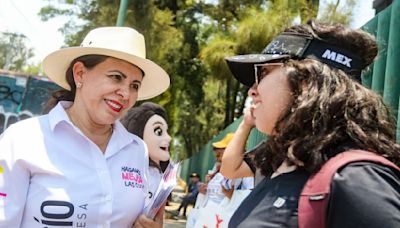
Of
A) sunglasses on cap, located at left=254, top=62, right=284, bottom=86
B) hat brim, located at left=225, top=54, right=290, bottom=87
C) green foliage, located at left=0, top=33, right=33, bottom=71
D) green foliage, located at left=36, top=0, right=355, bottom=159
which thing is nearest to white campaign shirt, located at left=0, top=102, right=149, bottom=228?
hat brim, located at left=225, top=54, right=290, bottom=87

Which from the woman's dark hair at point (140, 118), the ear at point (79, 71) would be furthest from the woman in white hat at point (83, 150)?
the woman's dark hair at point (140, 118)

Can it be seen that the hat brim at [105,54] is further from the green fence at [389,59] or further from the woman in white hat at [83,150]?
the green fence at [389,59]

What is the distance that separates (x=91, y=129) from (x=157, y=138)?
5.05 feet

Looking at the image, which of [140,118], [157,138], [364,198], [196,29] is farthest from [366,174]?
[196,29]

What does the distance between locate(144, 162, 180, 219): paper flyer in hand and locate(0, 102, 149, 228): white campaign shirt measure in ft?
0.17

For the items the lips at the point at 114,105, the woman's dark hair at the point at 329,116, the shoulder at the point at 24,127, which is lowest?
the shoulder at the point at 24,127

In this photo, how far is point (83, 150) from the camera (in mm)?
2400

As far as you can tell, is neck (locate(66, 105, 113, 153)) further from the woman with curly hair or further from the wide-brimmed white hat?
the woman with curly hair

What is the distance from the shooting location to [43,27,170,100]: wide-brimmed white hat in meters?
2.56

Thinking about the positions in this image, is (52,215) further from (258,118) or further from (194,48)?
(194,48)

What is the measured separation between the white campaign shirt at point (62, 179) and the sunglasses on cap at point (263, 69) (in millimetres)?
902

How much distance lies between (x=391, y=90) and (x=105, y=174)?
1.68m

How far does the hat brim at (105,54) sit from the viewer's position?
8.41 feet

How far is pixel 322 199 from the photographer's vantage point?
4.47 ft
